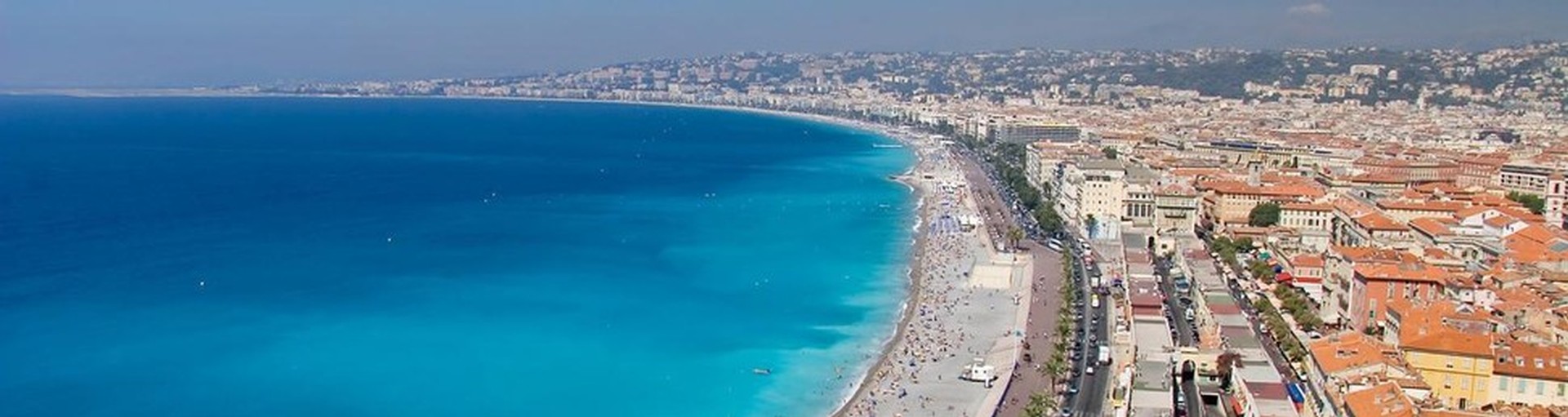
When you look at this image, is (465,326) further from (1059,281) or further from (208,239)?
(208,239)

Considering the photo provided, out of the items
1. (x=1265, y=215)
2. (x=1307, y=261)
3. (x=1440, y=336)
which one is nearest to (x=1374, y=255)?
(x=1307, y=261)

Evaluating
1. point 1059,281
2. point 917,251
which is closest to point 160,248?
point 917,251

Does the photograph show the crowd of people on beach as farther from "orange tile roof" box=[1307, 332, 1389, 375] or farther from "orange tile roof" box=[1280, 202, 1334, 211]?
"orange tile roof" box=[1280, 202, 1334, 211]

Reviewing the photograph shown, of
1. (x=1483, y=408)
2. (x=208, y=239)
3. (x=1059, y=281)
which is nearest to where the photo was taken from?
(x=1483, y=408)

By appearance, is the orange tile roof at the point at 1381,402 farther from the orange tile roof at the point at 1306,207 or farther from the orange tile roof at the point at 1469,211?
the orange tile roof at the point at 1306,207

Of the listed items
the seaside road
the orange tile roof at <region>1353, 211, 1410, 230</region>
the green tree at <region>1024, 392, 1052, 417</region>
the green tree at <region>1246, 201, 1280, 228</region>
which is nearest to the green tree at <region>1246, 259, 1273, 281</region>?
the orange tile roof at <region>1353, 211, 1410, 230</region>

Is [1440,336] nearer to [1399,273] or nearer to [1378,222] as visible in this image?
[1399,273]
